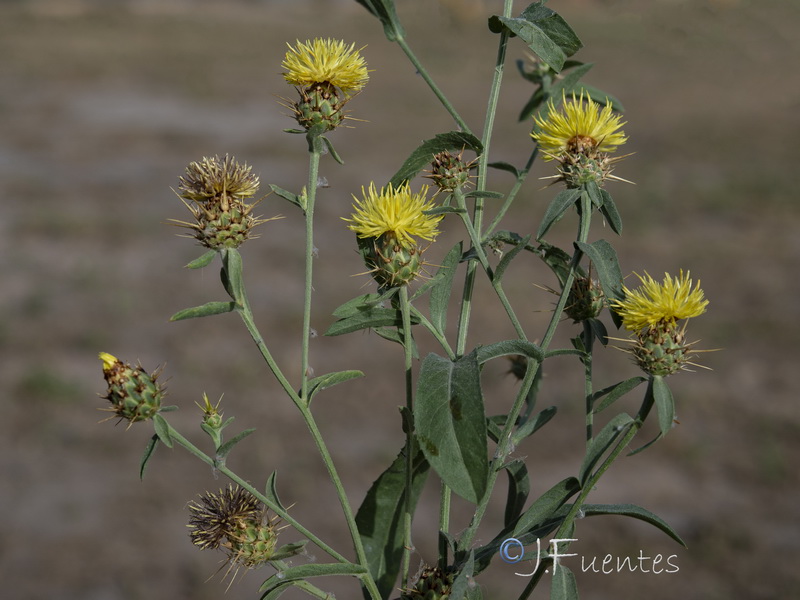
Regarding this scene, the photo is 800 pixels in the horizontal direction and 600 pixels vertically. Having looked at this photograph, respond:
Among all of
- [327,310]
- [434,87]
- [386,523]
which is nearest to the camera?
[434,87]

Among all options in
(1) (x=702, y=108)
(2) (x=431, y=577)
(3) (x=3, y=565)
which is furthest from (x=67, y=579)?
(1) (x=702, y=108)

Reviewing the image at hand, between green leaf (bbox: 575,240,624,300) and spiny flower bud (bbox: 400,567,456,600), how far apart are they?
0.43 meters

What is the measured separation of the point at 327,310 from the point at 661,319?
7380 millimetres

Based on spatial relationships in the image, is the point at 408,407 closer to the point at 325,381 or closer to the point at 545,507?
the point at 325,381

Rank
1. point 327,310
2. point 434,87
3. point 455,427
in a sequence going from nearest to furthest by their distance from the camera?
1. point 455,427
2. point 434,87
3. point 327,310

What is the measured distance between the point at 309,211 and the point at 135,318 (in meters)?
7.77

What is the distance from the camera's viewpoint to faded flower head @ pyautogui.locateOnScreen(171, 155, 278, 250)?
111 centimetres

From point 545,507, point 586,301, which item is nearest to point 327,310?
point 586,301

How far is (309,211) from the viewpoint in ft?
3.75

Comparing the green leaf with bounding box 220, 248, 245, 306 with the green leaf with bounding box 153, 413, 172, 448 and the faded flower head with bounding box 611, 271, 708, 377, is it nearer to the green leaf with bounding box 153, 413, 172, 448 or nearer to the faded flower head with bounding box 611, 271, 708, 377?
the green leaf with bounding box 153, 413, 172, 448

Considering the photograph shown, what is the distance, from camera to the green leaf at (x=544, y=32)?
112cm

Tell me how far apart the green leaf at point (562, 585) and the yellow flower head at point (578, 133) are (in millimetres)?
556

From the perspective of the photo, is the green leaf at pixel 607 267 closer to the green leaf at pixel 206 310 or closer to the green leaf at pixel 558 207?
the green leaf at pixel 558 207

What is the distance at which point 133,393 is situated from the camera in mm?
1125
